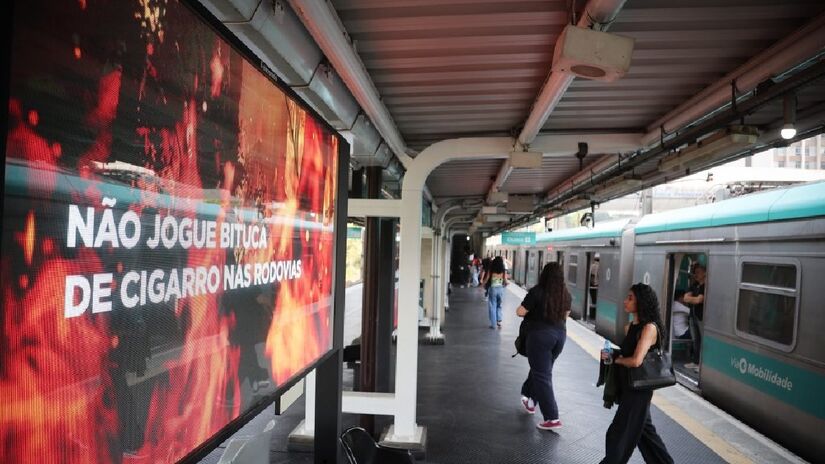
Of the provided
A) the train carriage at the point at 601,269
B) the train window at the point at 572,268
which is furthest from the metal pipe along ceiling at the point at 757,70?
the train window at the point at 572,268

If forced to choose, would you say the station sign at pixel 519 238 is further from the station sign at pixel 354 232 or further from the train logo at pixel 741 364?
the train logo at pixel 741 364

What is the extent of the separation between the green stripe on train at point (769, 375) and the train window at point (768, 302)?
0.23m

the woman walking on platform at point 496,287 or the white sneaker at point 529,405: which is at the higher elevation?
the woman walking on platform at point 496,287

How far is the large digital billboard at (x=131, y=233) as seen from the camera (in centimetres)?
89

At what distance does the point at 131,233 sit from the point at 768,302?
20.0 feet

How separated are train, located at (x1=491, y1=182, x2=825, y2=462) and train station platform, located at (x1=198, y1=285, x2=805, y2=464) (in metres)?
0.30

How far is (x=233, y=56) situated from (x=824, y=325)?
5.21 meters

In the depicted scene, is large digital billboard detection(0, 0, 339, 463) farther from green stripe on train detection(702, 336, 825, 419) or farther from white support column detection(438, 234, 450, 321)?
white support column detection(438, 234, 450, 321)

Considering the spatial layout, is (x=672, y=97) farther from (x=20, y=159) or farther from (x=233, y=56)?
(x=20, y=159)

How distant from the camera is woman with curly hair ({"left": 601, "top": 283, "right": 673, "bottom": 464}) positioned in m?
3.74

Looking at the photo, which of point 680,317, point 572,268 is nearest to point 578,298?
A: point 572,268

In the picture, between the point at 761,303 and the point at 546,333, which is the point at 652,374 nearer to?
the point at 546,333

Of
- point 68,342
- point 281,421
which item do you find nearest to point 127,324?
Result: point 68,342

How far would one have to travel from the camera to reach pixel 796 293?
4996 millimetres
